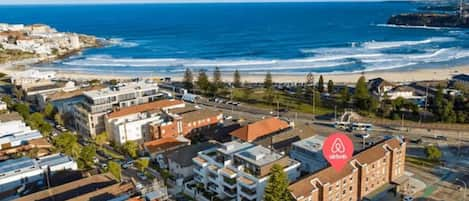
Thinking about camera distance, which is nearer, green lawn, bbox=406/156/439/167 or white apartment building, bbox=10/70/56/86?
green lawn, bbox=406/156/439/167

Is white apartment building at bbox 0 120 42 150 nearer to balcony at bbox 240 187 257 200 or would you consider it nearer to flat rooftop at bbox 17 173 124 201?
flat rooftop at bbox 17 173 124 201

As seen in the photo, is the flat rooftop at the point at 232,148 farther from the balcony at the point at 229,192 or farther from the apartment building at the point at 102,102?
the apartment building at the point at 102,102

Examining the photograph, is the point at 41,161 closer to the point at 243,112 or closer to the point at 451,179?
the point at 243,112

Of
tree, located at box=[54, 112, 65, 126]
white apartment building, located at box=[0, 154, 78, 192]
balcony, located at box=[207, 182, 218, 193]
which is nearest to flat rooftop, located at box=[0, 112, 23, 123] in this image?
tree, located at box=[54, 112, 65, 126]

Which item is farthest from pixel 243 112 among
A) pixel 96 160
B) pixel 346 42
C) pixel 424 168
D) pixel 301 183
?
pixel 346 42

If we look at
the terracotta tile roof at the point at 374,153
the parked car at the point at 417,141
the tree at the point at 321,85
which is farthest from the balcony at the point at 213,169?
the tree at the point at 321,85

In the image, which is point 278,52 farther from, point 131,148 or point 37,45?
point 131,148
